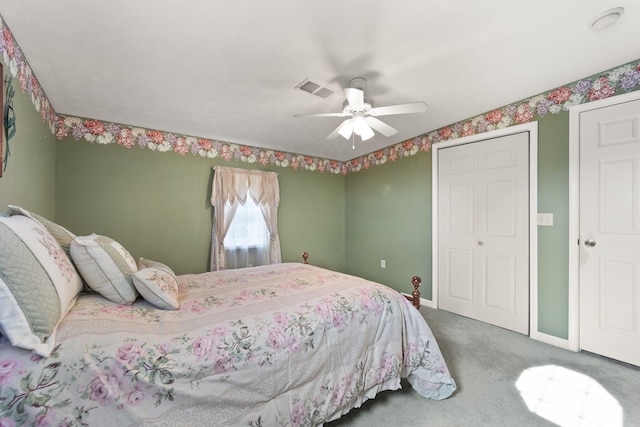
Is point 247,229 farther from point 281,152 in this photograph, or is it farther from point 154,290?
point 154,290

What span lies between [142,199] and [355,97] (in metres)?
2.62

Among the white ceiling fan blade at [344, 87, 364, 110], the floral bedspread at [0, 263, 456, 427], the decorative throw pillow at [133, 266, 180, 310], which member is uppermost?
the white ceiling fan blade at [344, 87, 364, 110]

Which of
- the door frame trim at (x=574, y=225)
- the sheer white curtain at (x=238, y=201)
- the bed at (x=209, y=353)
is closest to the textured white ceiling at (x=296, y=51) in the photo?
the door frame trim at (x=574, y=225)

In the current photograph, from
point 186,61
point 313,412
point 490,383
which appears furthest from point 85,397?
point 490,383

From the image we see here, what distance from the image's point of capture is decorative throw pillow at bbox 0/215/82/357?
Answer: 834mm

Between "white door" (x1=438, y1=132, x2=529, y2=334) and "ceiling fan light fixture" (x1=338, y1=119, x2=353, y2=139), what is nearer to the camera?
"ceiling fan light fixture" (x1=338, y1=119, x2=353, y2=139)

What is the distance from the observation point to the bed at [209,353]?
0.86 metres

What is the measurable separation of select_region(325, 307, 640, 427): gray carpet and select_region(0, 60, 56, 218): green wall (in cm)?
238

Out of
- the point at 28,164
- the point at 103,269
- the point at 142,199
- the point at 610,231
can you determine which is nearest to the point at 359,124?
the point at 103,269

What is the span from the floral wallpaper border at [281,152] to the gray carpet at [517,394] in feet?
6.98

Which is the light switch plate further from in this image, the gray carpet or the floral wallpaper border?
the gray carpet

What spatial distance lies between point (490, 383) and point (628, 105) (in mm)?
2355

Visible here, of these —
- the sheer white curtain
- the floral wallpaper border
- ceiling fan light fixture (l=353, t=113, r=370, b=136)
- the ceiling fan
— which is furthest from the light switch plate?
the sheer white curtain

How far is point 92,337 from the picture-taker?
38.6 inches
